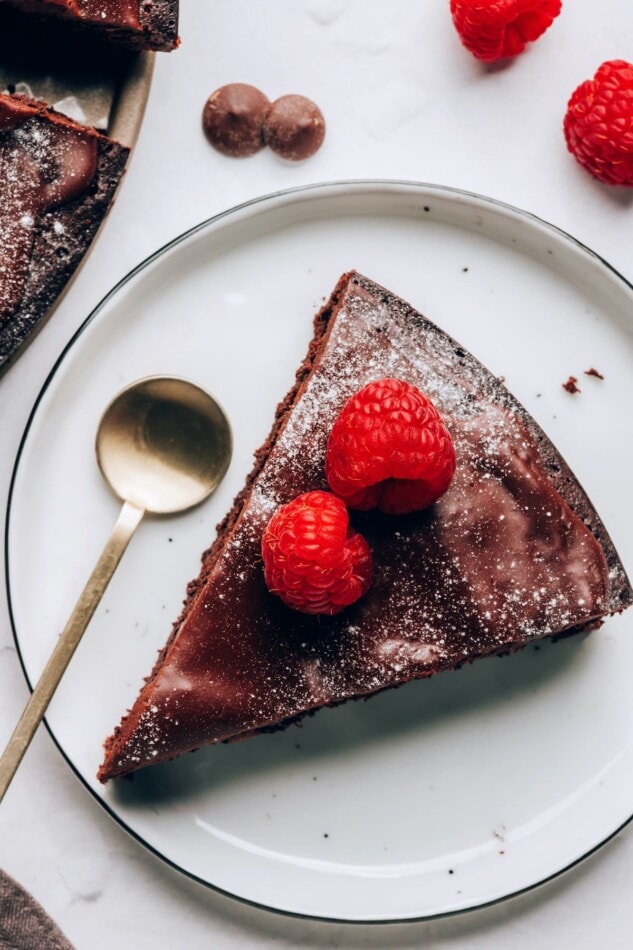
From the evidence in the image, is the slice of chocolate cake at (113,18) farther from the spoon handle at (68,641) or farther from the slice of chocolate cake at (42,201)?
the spoon handle at (68,641)

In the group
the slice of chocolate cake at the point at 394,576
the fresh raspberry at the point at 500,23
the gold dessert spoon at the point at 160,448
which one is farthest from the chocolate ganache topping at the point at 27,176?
the fresh raspberry at the point at 500,23

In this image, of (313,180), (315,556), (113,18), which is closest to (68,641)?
(315,556)

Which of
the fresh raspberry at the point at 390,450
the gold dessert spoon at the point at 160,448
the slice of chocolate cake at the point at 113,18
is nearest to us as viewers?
the fresh raspberry at the point at 390,450

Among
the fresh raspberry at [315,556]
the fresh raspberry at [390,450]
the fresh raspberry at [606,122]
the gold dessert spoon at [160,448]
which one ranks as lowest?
the gold dessert spoon at [160,448]

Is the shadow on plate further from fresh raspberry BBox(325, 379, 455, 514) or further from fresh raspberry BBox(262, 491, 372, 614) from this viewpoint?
fresh raspberry BBox(325, 379, 455, 514)

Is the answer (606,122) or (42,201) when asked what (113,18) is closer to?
(42,201)

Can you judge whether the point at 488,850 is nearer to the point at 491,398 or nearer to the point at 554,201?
the point at 491,398

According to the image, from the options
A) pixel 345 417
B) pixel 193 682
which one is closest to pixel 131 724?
pixel 193 682
